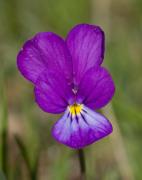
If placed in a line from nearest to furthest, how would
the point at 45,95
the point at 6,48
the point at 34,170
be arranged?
the point at 45,95 → the point at 34,170 → the point at 6,48

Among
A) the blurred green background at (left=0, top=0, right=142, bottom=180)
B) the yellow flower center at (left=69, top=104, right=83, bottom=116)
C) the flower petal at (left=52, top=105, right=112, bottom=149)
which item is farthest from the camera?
the blurred green background at (left=0, top=0, right=142, bottom=180)

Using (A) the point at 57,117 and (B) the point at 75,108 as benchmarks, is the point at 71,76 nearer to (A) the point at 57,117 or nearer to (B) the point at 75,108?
(B) the point at 75,108

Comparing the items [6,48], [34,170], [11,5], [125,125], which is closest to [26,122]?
[125,125]

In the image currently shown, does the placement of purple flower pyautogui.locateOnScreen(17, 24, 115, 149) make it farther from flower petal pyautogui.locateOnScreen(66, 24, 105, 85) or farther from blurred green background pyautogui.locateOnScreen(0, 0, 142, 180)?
blurred green background pyautogui.locateOnScreen(0, 0, 142, 180)

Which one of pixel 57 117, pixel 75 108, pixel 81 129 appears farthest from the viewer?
pixel 57 117

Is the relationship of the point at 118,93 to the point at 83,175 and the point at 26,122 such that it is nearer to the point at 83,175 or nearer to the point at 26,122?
the point at 26,122

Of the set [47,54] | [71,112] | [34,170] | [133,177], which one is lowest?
[133,177]

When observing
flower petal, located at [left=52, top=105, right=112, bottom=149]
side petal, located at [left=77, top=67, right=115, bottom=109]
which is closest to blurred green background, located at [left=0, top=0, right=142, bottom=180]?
flower petal, located at [left=52, top=105, right=112, bottom=149]

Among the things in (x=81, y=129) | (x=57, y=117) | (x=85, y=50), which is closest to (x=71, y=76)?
(x=85, y=50)
